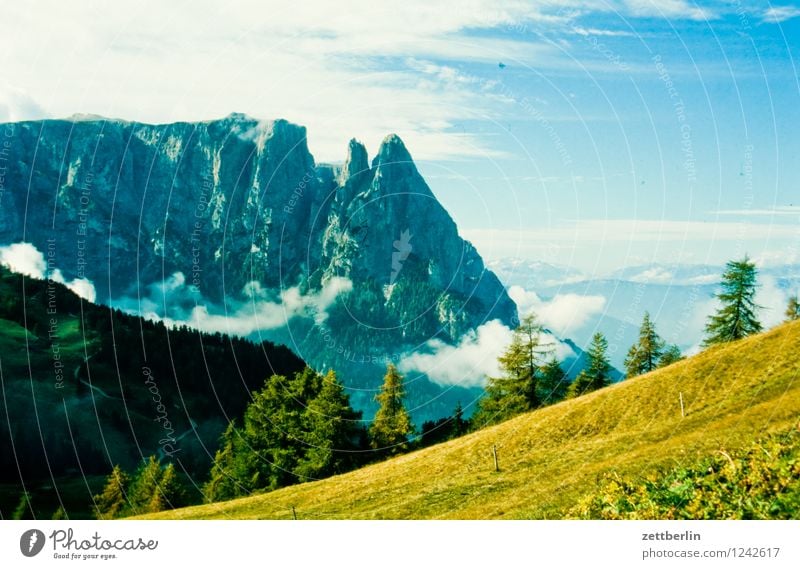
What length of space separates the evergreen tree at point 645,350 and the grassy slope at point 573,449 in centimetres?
2994

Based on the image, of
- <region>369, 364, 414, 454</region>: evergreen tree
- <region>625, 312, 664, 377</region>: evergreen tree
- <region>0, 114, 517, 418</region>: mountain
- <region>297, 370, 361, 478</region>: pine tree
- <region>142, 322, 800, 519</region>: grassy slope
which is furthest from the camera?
<region>0, 114, 517, 418</region>: mountain

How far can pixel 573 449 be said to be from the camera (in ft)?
66.1

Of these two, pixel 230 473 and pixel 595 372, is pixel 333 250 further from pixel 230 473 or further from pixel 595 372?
pixel 230 473

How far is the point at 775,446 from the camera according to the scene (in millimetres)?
13234

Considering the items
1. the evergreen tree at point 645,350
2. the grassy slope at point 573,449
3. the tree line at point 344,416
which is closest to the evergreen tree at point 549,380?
the tree line at point 344,416

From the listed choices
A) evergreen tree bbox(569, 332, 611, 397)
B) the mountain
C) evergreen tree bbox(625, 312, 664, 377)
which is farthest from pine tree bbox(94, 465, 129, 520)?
evergreen tree bbox(625, 312, 664, 377)

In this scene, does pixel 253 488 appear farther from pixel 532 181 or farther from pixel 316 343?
pixel 316 343

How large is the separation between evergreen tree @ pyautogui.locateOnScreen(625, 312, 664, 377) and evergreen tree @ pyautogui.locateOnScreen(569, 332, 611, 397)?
126 inches

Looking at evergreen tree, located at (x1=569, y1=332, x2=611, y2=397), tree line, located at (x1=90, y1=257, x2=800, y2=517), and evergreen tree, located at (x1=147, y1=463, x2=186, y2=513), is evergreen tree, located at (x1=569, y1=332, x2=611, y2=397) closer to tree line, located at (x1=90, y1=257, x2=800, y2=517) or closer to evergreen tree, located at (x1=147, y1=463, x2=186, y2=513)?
tree line, located at (x1=90, y1=257, x2=800, y2=517)

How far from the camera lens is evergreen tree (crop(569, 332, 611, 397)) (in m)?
55.2

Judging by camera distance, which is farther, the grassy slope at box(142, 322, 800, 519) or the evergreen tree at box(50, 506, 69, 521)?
the evergreen tree at box(50, 506, 69, 521)

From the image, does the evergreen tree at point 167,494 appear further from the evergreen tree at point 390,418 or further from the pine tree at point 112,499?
the evergreen tree at point 390,418
